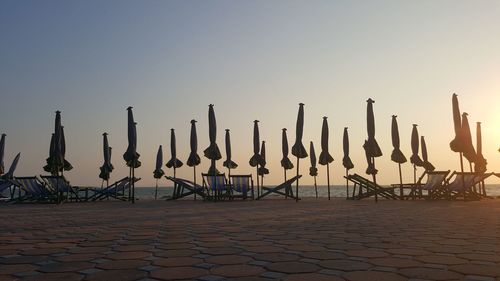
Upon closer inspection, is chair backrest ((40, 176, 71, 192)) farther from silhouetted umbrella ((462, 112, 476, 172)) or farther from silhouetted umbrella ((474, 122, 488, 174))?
silhouetted umbrella ((474, 122, 488, 174))

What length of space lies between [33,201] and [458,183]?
1555cm

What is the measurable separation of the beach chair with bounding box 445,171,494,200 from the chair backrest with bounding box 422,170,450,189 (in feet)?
0.73

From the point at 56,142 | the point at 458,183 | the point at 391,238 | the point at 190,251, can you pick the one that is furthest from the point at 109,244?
the point at 458,183

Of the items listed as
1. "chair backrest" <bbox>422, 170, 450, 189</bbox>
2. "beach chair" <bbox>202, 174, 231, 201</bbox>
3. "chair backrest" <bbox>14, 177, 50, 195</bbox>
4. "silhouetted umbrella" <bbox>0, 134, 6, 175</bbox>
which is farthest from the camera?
"silhouetted umbrella" <bbox>0, 134, 6, 175</bbox>

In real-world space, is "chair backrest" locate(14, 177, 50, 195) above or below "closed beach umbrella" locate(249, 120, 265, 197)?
below

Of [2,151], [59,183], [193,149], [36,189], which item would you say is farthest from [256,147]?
[2,151]

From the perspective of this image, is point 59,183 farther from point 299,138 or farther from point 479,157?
point 479,157

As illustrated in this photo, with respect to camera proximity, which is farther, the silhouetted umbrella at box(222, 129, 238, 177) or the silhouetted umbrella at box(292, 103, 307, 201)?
the silhouetted umbrella at box(222, 129, 238, 177)

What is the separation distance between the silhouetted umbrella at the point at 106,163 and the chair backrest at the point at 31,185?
3866mm

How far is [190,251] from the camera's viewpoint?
3408mm

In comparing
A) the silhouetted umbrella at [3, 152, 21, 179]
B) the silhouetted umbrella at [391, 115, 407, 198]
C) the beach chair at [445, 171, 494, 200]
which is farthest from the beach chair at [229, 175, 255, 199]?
the silhouetted umbrella at [3, 152, 21, 179]

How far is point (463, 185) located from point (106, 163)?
569 inches

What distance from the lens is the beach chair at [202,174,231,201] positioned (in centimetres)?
1468

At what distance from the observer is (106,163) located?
703 inches
